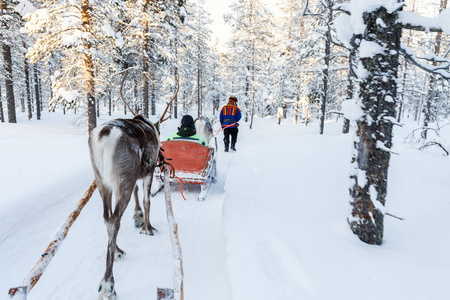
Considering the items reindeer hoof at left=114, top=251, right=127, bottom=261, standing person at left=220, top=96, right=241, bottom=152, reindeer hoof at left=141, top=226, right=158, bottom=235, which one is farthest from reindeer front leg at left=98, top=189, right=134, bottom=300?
standing person at left=220, top=96, right=241, bottom=152

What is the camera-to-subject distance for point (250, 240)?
3.65 meters

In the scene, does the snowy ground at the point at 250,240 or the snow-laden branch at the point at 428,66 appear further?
the snow-laden branch at the point at 428,66

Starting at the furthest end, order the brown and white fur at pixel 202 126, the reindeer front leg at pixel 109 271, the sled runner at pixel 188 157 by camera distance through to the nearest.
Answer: the brown and white fur at pixel 202 126, the sled runner at pixel 188 157, the reindeer front leg at pixel 109 271

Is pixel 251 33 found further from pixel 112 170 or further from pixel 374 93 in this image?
pixel 112 170

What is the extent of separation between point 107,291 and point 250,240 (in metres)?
1.92

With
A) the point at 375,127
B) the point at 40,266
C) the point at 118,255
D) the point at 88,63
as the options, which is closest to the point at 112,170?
the point at 40,266

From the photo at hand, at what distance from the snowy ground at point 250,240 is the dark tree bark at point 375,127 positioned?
1.28ft

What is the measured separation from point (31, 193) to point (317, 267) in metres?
5.34

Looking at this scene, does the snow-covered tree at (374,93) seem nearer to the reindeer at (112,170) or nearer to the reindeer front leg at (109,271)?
the reindeer at (112,170)

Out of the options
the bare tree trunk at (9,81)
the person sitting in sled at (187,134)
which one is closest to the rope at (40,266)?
the person sitting in sled at (187,134)

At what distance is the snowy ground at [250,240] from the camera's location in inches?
106

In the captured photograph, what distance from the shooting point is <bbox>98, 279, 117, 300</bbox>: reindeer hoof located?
2748 millimetres

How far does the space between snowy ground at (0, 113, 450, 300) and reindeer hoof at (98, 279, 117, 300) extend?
6.6 inches

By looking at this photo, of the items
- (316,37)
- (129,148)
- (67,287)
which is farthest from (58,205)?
(316,37)
